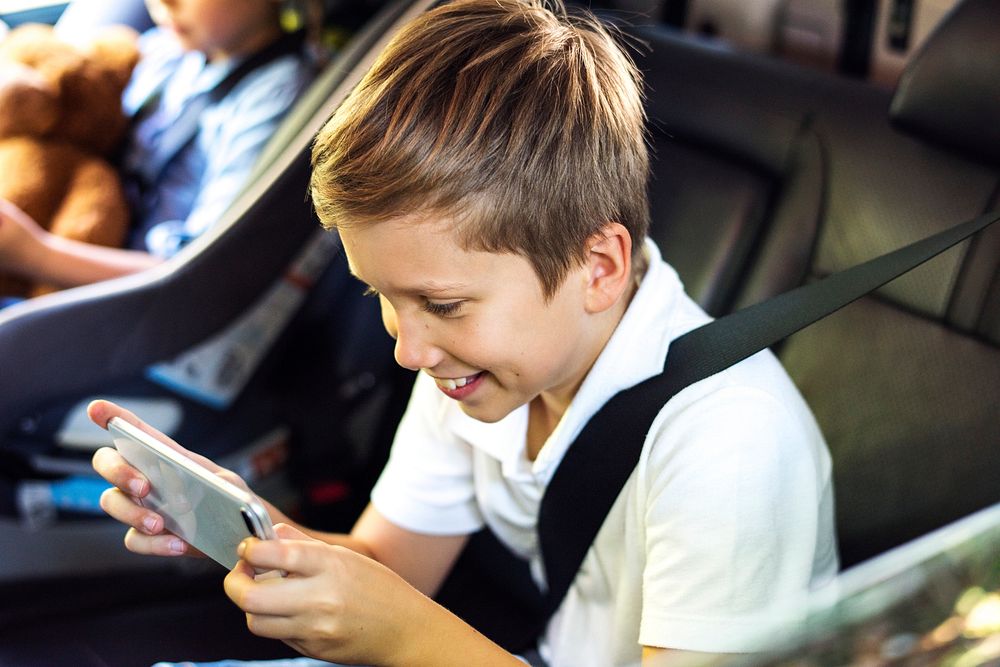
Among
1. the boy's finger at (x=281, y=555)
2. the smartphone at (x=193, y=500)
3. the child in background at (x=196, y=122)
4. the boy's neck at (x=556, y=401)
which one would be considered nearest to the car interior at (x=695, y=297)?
the child in background at (x=196, y=122)

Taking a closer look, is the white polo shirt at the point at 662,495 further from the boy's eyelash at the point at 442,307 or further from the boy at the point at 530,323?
the boy's eyelash at the point at 442,307

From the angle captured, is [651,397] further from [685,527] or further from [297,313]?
[297,313]

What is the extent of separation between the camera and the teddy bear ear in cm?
174

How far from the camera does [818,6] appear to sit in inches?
58.2

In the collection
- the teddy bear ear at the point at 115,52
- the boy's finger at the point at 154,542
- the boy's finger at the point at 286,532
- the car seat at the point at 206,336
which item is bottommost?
the car seat at the point at 206,336

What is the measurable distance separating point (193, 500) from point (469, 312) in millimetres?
244

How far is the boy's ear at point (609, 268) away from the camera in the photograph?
2.83 feet

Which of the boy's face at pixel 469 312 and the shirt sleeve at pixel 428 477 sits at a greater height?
the boy's face at pixel 469 312

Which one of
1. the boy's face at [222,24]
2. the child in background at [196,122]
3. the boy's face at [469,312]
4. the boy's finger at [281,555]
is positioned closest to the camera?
the boy's finger at [281,555]

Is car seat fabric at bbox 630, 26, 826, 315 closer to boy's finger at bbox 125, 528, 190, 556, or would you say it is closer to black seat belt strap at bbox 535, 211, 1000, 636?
black seat belt strap at bbox 535, 211, 1000, 636

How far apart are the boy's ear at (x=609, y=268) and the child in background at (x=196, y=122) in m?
0.78

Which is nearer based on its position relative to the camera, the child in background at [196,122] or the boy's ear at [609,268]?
the boy's ear at [609,268]

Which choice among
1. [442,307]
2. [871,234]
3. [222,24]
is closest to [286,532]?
[442,307]

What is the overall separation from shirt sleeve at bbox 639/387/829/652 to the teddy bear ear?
127 centimetres
